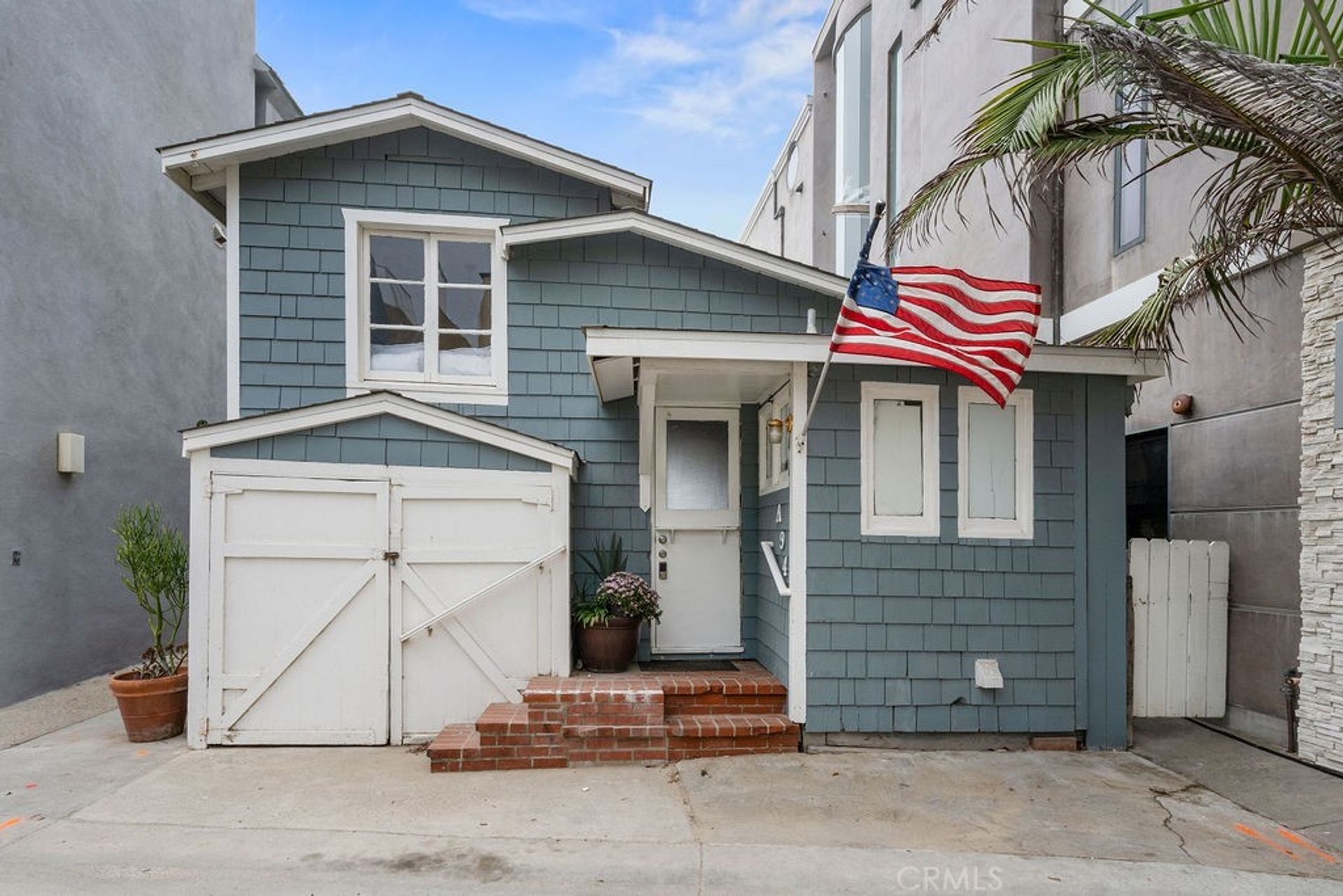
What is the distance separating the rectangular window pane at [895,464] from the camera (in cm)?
544

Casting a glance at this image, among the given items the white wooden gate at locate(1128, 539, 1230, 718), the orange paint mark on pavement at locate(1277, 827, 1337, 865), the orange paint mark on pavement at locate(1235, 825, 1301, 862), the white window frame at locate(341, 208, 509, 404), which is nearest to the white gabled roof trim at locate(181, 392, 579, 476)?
the white window frame at locate(341, 208, 509, 404)

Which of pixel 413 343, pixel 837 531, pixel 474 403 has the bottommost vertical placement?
pixel 837 531

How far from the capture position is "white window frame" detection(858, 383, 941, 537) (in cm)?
540

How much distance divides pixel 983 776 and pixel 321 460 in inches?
188

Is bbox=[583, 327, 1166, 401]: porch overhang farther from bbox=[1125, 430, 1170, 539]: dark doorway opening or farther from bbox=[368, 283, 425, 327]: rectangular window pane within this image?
bbox=[368, 283, 425, 327]: rectangular window pane

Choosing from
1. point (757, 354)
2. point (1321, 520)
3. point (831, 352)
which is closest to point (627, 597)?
point (757, 354)

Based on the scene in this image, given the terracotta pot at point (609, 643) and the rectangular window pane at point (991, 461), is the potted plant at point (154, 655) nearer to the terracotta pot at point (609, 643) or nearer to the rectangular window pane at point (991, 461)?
the terracotta pot at point (609, 643)

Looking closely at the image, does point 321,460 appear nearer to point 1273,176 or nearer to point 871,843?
point 871,843

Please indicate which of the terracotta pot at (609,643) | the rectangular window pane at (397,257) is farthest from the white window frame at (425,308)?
the terracotta pot at (609,643)

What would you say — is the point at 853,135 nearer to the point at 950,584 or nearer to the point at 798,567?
the point at 950,584

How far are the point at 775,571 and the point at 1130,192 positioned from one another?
4832 millimetres

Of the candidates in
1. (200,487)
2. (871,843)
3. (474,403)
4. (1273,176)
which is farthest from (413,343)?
(1273,176)

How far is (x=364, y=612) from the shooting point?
546cm

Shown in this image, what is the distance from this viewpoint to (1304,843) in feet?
13.1
